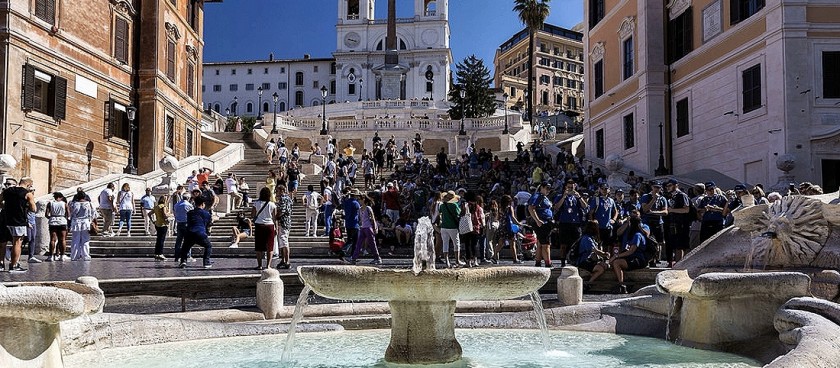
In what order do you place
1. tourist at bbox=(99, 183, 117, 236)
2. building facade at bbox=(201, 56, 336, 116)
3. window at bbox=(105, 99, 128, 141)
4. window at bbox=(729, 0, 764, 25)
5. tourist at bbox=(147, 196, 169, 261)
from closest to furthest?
tourist at bbox=(147, 196, 169, 261), tourist at bbox=(99, 183, 117, 236), window at bbox=(729, 0, 764, 25), window at bbox=(105, 99, 128, 141), building facade at bbox=(201, 56, 336, 116)

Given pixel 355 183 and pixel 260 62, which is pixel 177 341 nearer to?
pixel 355 183

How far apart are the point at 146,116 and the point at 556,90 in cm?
7648

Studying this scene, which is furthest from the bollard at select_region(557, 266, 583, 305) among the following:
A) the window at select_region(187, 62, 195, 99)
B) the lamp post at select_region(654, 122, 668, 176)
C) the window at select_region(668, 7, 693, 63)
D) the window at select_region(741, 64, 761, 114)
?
the window at select_region(187, 62, 195, 99)

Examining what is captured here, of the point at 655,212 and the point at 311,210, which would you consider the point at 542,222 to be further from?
the point at 311,210

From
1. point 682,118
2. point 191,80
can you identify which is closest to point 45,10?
point 191,80

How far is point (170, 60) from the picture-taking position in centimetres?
3189

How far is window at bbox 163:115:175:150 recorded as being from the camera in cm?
3083

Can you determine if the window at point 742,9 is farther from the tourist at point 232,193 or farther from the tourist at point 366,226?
the tourist at point 232,193

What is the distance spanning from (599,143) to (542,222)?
65.1 ft

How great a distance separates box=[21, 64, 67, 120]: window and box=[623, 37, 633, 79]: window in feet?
66.8

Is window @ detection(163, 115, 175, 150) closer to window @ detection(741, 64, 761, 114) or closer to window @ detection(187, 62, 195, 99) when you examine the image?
window @ detection(187, 62, 195, 99)

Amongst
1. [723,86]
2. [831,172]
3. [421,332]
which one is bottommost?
[421,332]

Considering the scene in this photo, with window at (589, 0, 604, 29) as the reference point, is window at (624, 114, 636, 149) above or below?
below

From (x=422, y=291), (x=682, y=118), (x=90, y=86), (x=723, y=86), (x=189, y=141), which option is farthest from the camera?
(x=189, y=141)
